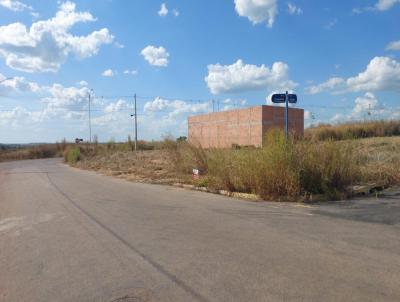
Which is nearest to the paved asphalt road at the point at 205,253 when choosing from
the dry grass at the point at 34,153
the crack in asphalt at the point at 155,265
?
the crack in asphalt at the point at 155,265

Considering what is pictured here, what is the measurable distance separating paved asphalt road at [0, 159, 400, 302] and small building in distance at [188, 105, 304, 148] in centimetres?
2598

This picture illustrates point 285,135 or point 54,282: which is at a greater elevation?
point 285,135

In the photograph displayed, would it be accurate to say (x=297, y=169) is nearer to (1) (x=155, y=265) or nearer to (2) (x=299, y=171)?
(2) (x=299, y=171)

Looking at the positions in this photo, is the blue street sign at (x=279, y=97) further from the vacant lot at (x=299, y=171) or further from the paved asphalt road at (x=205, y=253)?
the paved asphalt road at (x=205, y=253)

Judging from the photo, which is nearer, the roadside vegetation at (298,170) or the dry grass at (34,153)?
the roadside vegetation at (298,170)

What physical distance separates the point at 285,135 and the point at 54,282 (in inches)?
375

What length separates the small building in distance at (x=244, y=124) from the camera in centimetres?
4084

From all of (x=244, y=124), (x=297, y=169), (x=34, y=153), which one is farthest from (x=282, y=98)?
(x=34, y=153)

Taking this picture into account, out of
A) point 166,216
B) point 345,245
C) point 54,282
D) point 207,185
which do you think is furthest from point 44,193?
point 345,245

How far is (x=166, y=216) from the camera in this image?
990 cm

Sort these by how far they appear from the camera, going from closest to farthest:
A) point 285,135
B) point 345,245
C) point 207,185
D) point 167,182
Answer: point 345,245, point 285,135, point 207,185, point 167,182

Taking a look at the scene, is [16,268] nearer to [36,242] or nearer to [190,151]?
[36,242]

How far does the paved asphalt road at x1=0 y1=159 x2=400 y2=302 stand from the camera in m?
5.01

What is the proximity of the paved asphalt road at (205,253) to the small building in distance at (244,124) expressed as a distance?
26.0 m
